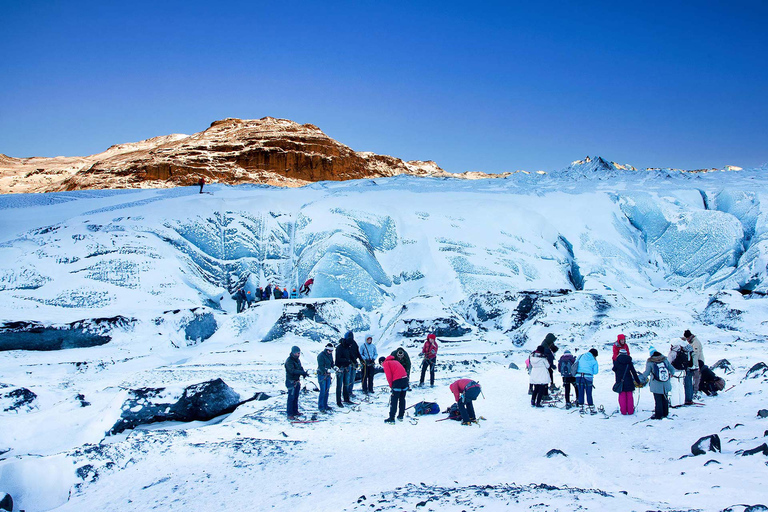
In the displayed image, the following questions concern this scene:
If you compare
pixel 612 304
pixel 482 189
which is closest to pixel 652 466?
pixel 612 304

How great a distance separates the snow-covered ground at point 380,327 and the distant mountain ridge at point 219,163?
98.7 ft

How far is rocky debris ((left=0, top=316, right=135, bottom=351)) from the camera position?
49.3 ft

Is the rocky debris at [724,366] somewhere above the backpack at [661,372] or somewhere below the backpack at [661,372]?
below

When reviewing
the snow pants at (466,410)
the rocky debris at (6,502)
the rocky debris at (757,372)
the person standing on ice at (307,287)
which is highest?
the person standing on ice at (307,287)

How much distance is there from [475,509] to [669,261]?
26.5 m

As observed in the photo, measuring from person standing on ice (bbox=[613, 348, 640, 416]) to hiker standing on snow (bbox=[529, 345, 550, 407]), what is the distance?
4.35ft

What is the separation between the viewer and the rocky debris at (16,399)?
30.2 feet

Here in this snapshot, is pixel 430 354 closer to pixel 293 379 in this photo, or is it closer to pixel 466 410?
pixel 466 410

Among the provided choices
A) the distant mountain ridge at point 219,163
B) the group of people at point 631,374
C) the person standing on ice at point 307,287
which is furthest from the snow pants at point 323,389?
the distant mountain ridge at point 219,163

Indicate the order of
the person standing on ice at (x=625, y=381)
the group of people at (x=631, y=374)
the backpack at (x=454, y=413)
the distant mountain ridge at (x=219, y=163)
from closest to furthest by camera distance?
1. the group of people at (x=631, y=374)
2. the person standing on ice at (x=625, y=381)
3. the backpack at (x=454, y=413)
4. the distant mountain ridge at (x=219, y=163)

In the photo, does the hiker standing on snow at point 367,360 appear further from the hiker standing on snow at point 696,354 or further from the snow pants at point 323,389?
the hiker standing on snow at point 696,354

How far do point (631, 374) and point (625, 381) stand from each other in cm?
16

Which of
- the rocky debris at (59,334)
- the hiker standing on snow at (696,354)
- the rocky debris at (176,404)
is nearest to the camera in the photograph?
the rocky debris at (176,404)

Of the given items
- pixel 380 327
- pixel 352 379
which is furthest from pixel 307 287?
pixel 352 379
